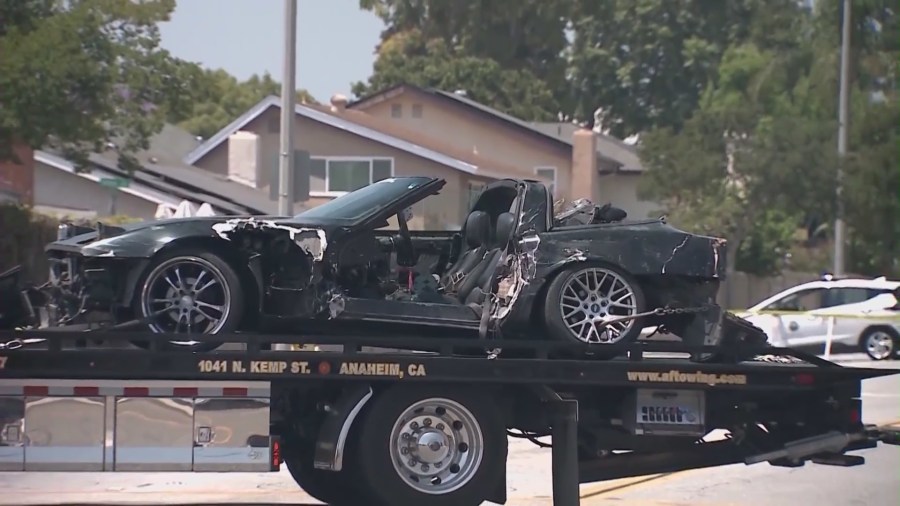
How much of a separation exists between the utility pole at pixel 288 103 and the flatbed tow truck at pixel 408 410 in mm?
7583

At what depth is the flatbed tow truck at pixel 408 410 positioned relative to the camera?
333 inches

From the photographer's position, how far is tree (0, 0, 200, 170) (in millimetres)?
22234

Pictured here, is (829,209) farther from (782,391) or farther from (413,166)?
(782,391)

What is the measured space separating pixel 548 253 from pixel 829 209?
28226 millimetres

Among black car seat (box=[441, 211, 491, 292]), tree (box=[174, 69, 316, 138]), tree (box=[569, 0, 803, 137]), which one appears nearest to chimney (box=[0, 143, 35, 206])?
black car seat (box=[441, 211, 491, 292])

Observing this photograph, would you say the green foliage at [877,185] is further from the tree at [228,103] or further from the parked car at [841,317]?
the tree at [228,103]

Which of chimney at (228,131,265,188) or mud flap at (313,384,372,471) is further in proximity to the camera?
chimney at (228,131,265,188)

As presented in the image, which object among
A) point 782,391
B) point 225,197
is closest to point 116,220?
point 225,197

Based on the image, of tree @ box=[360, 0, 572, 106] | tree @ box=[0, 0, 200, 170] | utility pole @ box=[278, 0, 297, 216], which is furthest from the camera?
tree @ box=[360, 0, 572, 106]

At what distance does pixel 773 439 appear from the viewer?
9.64 meters

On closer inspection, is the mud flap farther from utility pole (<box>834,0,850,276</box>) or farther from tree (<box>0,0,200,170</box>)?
utility pole (<box>834,0,850,276</box>)

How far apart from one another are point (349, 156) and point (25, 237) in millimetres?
14841

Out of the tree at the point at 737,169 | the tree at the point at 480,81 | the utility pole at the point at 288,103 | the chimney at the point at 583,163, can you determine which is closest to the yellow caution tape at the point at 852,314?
the utility pole at the point at 288,103

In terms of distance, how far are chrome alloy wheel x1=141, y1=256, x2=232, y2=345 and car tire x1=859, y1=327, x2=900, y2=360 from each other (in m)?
18.3
